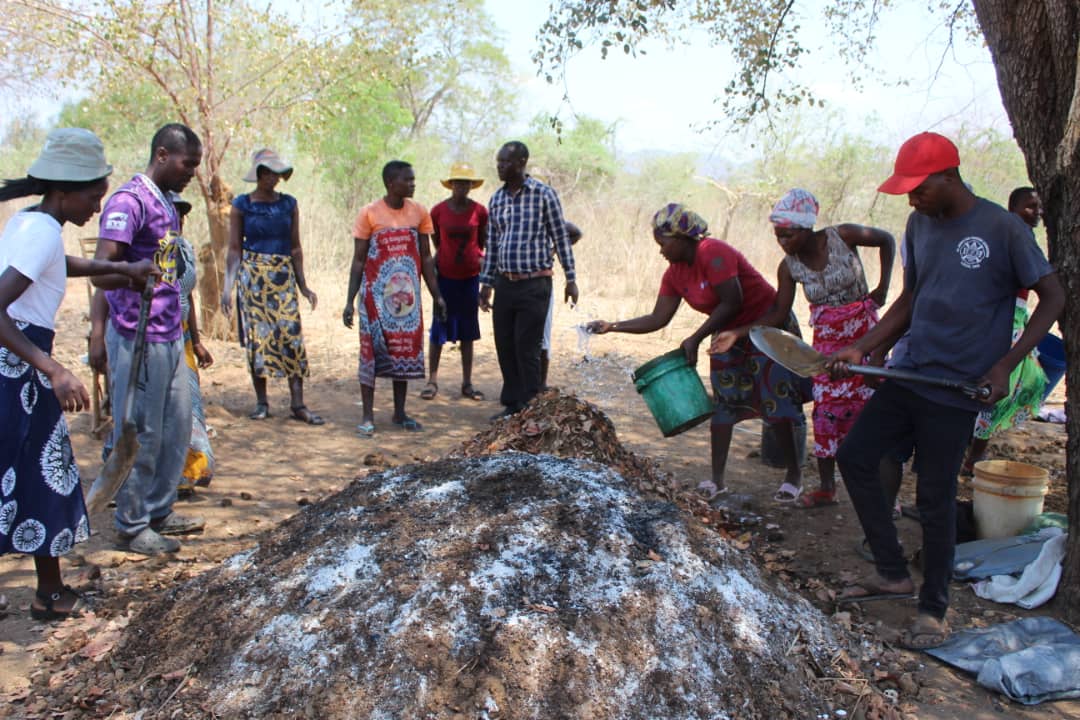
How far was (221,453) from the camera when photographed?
5.62m

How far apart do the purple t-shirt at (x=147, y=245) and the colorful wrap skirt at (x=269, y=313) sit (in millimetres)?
1926

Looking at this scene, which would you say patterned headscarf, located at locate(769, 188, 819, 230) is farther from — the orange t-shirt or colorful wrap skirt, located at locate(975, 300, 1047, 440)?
the orange t-shirt

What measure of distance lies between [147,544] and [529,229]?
3.14 m

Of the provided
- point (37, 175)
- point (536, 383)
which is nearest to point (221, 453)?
point (536, 383)

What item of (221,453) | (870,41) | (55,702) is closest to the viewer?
(55,702)

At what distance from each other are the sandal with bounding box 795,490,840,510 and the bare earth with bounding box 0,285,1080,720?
60 mm

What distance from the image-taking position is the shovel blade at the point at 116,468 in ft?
11.9

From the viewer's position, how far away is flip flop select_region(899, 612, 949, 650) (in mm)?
3244

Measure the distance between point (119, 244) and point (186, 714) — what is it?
207 centimetres

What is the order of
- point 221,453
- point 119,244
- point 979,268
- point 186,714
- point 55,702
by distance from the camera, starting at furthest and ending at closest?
point 221,453 < point 119,244 < point 979,268 < point 55,702 < point 186,714

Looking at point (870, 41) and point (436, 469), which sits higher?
point (870, 41)

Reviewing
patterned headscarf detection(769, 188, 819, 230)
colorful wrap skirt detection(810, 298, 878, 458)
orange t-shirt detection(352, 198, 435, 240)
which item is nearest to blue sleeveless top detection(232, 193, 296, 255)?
orange t-shirt detection(352, 198, 435, 240)

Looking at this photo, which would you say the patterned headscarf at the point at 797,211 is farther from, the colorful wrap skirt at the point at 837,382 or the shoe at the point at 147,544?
the shoe at the point at 147,544

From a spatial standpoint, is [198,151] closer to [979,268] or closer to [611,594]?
[611,594]
